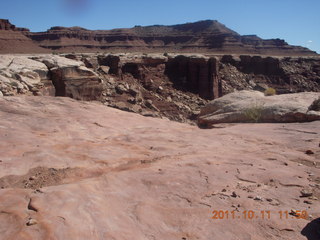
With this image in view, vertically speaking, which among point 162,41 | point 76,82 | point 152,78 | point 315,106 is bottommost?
point 315,106

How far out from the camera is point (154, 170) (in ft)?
12.7

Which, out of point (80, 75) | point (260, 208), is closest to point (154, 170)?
point (260, 208)

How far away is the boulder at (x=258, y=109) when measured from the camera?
800 cm

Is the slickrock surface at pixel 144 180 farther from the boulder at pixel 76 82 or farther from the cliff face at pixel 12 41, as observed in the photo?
the cliff face at pixel 12 41

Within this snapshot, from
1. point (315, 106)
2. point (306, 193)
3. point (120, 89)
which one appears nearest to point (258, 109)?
point (315, 106)

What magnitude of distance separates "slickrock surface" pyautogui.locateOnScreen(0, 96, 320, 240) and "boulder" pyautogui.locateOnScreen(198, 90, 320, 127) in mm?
1540

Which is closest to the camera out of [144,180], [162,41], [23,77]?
[144,180]

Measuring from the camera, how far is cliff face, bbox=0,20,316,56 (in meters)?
75.7

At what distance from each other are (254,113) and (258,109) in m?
0.22

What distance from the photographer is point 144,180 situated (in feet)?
11.6

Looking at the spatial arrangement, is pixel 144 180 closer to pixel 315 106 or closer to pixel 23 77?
pixel 315 106

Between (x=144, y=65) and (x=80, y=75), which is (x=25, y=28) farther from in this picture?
(x=80, y=75)
